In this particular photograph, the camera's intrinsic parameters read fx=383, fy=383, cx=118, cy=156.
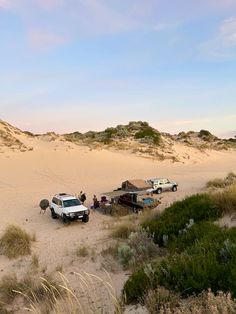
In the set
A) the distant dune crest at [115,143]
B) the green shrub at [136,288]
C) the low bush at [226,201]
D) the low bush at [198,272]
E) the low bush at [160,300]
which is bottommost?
the green shrub at [136,288]

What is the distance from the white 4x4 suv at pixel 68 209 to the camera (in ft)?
64.6

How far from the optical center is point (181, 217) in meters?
13.8

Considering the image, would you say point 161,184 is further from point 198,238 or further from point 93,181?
Answer: point 198,238

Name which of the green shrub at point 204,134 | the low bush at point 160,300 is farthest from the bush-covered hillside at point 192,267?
the green shrub at point 204,134

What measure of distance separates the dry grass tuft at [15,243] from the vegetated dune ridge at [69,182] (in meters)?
0.34

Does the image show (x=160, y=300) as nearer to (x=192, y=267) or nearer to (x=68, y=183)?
(x=192, y=267)

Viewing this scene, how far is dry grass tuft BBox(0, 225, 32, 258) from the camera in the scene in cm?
1440

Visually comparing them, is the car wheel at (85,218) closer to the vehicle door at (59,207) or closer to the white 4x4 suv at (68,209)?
the white 4x4 suv at (68,209)

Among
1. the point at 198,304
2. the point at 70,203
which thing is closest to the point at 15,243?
the point at 70,203

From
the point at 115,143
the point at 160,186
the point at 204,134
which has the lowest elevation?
the point at 160,186

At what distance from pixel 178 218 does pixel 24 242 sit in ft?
20.2

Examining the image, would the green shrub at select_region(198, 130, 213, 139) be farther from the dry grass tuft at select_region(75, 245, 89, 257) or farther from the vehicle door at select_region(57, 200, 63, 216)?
the dry grass tuft at select_region(75, 245, 89, 257)

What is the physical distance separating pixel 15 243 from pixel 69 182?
19.9 metres

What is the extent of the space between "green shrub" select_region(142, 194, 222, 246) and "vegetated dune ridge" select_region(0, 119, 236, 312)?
211cm
